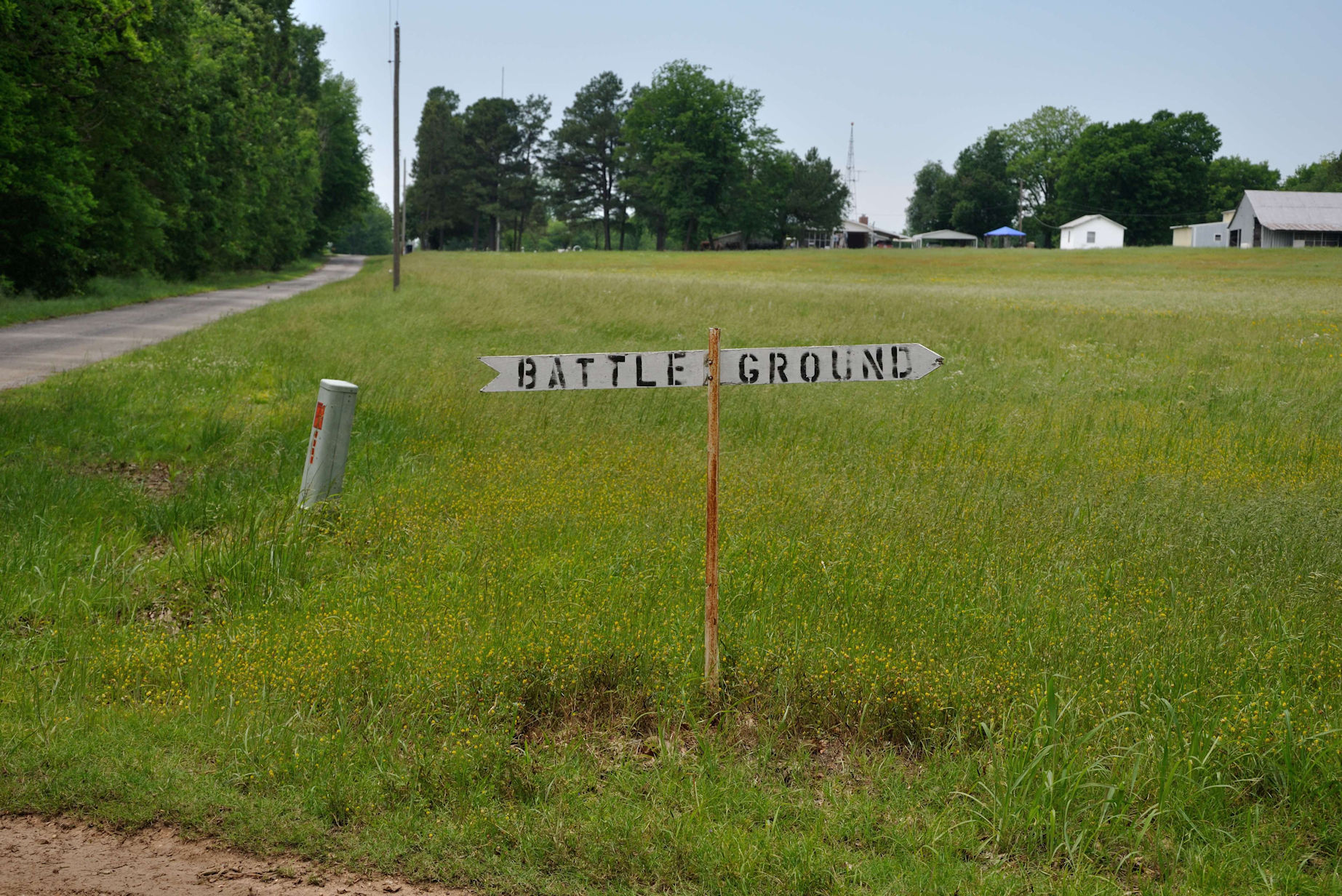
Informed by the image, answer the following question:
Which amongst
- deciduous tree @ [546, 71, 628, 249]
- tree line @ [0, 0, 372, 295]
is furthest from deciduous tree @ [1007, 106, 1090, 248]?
tree line @ [0, 0, 372, 295]

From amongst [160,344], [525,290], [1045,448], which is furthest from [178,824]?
[525,290]

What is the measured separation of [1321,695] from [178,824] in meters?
4.63

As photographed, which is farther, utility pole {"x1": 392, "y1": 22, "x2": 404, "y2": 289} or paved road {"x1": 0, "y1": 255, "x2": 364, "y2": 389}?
utility pole {"x1": 392, "y1": 22, "x2": 404, "y2": 289}

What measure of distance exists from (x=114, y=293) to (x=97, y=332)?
11.8m

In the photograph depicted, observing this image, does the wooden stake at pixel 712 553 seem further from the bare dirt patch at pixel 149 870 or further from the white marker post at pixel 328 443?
the white marker post at pixel 328 443

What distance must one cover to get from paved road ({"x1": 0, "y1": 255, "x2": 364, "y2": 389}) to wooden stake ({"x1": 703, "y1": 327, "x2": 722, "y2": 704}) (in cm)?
1036

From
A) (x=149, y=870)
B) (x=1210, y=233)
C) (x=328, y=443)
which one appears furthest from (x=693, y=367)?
(x=1210, y=233)

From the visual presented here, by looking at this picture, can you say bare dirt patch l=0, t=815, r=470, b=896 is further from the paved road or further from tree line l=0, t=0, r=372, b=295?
tree line l=0, t=0, r=372, b=295

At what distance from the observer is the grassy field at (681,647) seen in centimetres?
356

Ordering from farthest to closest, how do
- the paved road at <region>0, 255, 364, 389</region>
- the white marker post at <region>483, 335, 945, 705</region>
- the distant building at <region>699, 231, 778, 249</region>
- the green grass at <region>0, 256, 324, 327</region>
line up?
the distant building at <region>699, 231, 778, 249</region> → the green grass at <region>0, 256, 324, 327</region> → the paved road at <region>0, 255, 364, 389</region> → the white marker post at <region>483, 335, 945, 705</region>

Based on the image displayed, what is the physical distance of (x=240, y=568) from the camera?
584 cm

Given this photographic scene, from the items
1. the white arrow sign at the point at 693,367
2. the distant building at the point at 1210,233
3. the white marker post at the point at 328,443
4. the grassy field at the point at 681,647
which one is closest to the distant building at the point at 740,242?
the distant building at the point at 1210,233

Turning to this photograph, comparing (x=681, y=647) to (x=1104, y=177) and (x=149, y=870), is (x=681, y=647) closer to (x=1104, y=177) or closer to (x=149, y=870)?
(x=149, y=870)

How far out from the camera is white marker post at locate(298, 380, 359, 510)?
7.12m
